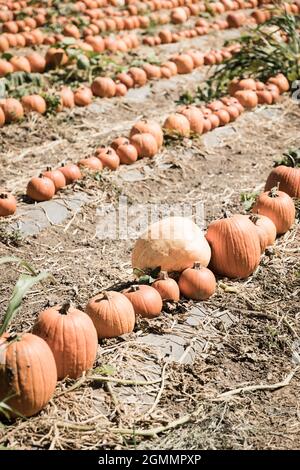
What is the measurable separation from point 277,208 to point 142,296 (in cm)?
171

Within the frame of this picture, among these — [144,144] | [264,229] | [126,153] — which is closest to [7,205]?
[126,153]

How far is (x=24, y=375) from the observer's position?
3.39m

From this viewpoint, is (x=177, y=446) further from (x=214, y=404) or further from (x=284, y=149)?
(x=284, y=149)

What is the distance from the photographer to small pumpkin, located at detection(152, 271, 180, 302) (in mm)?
4430

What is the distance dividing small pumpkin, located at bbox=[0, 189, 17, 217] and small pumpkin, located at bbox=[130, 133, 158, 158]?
1852mm

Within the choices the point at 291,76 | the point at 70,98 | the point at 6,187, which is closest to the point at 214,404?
the point at 6,187

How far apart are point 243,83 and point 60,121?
276 cm

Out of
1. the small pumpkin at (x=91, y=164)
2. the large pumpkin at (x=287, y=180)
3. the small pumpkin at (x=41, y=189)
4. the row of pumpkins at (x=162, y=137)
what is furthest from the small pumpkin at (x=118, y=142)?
the large pumpkin at (x=287, y=180)

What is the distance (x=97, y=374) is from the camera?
3809mm

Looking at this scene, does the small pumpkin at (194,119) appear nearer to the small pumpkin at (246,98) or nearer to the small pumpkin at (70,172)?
the small pumpkin at (246,98)

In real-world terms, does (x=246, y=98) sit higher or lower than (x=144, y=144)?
lower

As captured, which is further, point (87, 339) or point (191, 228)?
point (191, 228)

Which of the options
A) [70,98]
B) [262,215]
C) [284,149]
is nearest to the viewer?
[262,215]

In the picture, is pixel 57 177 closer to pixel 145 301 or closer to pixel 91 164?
pixel 91 164
